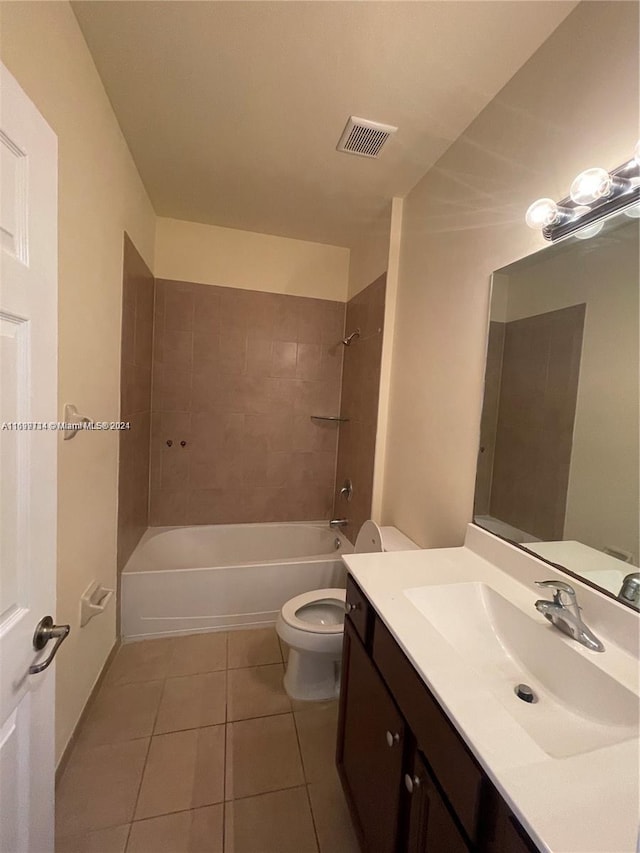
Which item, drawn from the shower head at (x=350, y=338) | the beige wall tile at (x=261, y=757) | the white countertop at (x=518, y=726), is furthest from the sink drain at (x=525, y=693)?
the shower head at (x=350, y=338)

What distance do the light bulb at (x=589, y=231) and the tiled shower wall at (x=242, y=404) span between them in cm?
198

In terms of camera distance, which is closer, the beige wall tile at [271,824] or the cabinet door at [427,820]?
the cabinet door at [427,820]

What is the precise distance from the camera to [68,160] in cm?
120

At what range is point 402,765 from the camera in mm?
843

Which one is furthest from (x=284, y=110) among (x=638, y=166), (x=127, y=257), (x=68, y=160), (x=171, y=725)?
(x=171, y=725)

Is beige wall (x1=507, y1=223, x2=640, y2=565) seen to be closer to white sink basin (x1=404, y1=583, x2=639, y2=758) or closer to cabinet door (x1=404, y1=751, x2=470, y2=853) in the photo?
white sink basin (x1=404, y1=583, x2=639, y2=758)

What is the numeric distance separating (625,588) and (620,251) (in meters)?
0.85

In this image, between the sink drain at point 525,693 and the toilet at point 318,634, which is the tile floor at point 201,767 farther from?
the sink drain at point 525,693

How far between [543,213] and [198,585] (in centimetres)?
237

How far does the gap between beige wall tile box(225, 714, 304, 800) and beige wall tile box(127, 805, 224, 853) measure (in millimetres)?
93

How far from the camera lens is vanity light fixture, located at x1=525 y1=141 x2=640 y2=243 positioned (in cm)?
85

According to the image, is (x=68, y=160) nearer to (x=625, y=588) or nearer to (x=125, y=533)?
(x=125, y=533)

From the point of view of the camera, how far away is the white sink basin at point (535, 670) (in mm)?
725

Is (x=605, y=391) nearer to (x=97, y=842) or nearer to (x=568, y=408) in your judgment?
(x=568, y=408)
